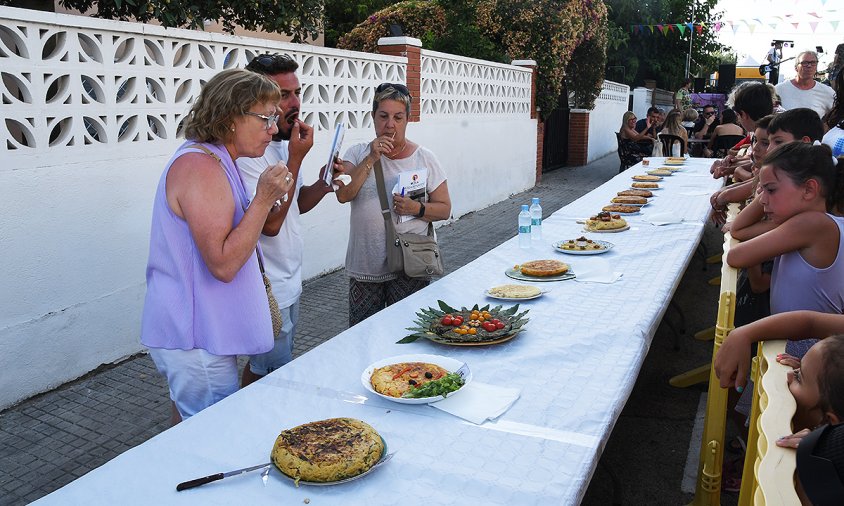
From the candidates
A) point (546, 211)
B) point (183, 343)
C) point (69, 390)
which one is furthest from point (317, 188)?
point (546, 211)

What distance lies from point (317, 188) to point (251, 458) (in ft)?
5.83

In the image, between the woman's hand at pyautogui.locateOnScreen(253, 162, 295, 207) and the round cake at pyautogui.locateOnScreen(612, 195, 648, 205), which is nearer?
the woman's hand at pyautogui.locateOnScreen(253, 162, 295, 207)

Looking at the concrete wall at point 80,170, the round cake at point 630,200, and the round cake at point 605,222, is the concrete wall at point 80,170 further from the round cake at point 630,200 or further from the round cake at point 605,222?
the round cake at point 630,200

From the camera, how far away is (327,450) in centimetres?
168

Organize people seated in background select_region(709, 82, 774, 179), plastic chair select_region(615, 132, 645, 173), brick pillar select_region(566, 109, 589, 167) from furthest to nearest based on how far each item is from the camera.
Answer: brick pillar select_region(566, 109, 589, 167) → plastic chair select_region(615, 132, 645, 173) → people seated in background select_region(709, 82, 774, 179)

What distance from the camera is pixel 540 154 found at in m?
14.2

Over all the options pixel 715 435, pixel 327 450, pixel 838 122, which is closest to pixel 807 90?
pixel 838 122

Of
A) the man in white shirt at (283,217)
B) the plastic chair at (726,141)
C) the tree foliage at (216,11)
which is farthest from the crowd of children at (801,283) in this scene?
the plastic chair at (726,141)

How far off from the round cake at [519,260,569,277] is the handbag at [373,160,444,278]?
Result: 478 mm

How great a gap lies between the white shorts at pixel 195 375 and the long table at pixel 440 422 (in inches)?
6.3

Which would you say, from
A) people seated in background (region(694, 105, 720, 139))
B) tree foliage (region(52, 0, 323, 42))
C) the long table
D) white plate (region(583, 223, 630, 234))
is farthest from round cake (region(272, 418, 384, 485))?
people seated in background (region(694, 105, 720, 139))

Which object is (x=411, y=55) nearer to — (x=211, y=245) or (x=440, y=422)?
(x=211, y=245)

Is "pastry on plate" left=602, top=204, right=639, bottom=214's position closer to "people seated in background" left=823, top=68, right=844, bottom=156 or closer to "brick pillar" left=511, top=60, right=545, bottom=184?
"people seated in background" left=823, top=68, right=844, bottom=156

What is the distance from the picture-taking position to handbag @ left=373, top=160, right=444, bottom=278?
3.57 metres
